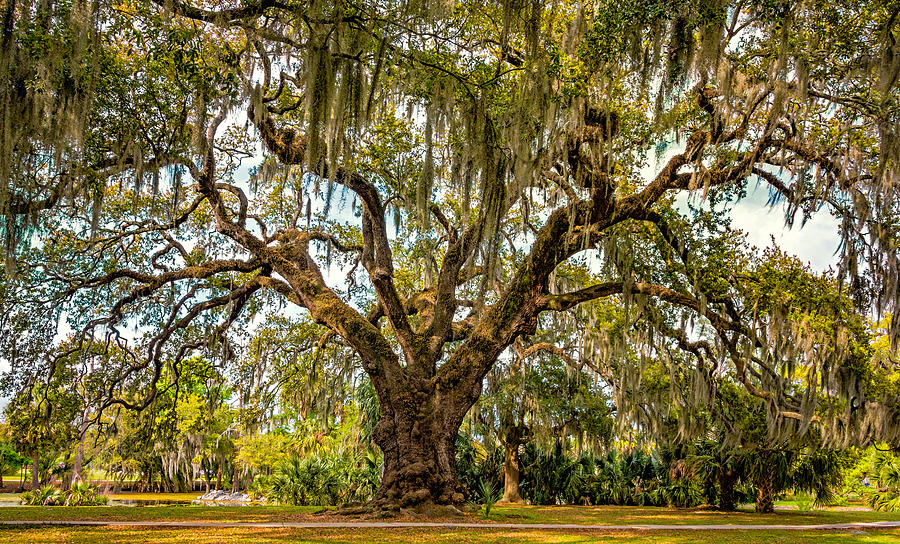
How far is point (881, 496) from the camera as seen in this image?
1977 centimetres

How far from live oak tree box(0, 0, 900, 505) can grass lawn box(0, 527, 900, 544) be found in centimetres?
241

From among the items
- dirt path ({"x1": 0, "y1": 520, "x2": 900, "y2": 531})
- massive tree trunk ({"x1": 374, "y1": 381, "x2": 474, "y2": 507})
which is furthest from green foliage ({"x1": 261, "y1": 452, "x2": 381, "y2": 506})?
dirt path ({"x1": 0, "y1": 520, "x2": 900, "y2": 531})

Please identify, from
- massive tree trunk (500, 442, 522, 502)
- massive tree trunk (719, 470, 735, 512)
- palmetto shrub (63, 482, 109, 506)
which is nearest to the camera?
palmetto shrub (63, 482, 109, 506)

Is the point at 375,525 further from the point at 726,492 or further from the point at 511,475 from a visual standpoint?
the point at 511,475

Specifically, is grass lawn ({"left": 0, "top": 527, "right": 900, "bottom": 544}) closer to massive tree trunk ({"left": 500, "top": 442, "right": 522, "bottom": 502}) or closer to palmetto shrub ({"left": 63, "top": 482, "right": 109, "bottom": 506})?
palmetto shrub ({"left": 63, "top": 482, "right": 109, "bottom": 506})

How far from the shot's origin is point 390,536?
7312 millimetres

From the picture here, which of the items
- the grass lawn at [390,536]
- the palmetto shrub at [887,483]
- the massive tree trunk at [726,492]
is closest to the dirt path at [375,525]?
the grass lawn at [390,536]

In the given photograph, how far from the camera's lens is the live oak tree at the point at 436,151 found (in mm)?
7719

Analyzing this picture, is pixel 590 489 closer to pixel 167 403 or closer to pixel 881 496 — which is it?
pixel 881 496

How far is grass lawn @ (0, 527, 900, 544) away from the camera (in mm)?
6680

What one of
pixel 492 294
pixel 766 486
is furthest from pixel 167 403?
pixel 766 486

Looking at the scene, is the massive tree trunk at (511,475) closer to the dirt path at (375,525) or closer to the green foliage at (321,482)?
the green foliage at (321,482)

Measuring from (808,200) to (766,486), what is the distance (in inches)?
358

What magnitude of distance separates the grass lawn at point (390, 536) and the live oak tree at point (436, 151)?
241 cm
